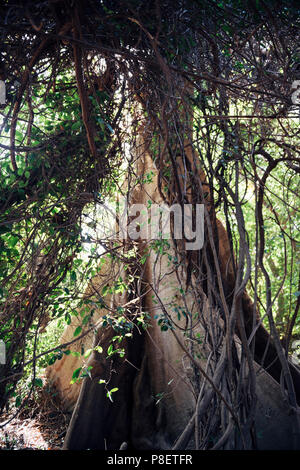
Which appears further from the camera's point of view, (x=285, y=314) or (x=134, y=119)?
(x=285, y=314)

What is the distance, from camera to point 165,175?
2953 millimetres

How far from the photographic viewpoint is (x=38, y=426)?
11.2ft

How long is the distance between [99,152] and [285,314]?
16.0 ft

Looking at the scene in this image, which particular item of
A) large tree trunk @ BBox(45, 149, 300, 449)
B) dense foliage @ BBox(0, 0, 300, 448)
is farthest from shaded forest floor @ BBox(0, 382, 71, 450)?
dense foliage @ BBox(0, 0, 300, 448)

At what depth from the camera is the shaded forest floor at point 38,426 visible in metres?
3.05

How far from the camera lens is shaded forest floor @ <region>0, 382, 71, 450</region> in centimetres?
305

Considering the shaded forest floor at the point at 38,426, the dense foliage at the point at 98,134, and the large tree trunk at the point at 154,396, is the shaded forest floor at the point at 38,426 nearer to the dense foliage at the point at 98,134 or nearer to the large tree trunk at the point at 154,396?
the large tree trunk at the point at 154,396

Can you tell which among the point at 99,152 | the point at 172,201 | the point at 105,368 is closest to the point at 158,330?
the point at 105,368

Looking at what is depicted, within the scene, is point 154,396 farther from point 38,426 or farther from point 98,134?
point 98,134

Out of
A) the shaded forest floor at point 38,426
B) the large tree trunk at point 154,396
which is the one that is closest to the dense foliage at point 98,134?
the large tree trunk at point 154,396

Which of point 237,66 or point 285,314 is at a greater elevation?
point 237,66

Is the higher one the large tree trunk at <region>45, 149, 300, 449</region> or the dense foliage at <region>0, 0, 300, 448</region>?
the dense foliage at <region>0, 0, 300, 448</region>

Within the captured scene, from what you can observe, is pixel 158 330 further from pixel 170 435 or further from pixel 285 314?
pixel 285 314

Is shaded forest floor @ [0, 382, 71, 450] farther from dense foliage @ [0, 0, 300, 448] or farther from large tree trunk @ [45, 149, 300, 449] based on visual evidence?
dense foliage @ [0, 0, 300, 448]
